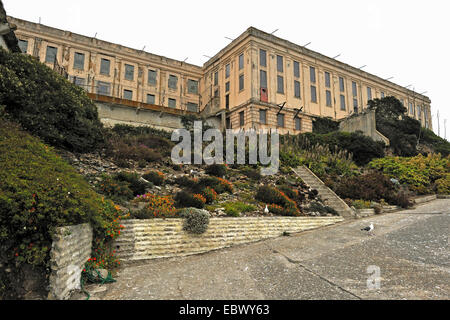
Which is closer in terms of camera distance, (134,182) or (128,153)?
(134,182)

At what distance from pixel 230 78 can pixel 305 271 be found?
2958 centimetres

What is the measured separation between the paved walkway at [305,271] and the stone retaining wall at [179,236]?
0.31m

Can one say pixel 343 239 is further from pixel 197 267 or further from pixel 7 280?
pixel 7 280

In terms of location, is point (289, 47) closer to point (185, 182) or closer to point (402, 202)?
point (402, 202)

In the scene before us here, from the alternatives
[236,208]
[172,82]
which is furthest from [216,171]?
[172,82]

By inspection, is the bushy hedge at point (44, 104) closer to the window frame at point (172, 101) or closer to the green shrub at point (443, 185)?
the green shrub at point (443, 185)

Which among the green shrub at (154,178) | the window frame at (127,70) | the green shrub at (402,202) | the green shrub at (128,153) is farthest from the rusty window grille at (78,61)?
the green shrub at (402,202)

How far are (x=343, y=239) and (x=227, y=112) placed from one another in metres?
25.3

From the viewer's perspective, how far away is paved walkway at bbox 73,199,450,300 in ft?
15.2

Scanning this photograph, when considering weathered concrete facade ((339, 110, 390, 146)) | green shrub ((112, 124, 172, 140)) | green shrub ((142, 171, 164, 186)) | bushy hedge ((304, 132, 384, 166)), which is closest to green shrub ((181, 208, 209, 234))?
green shrub ((142, 171, 164, 186))

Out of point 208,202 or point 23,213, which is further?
point 208,202

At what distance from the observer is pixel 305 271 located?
5.79 metres

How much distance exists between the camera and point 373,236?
28.2 feet
